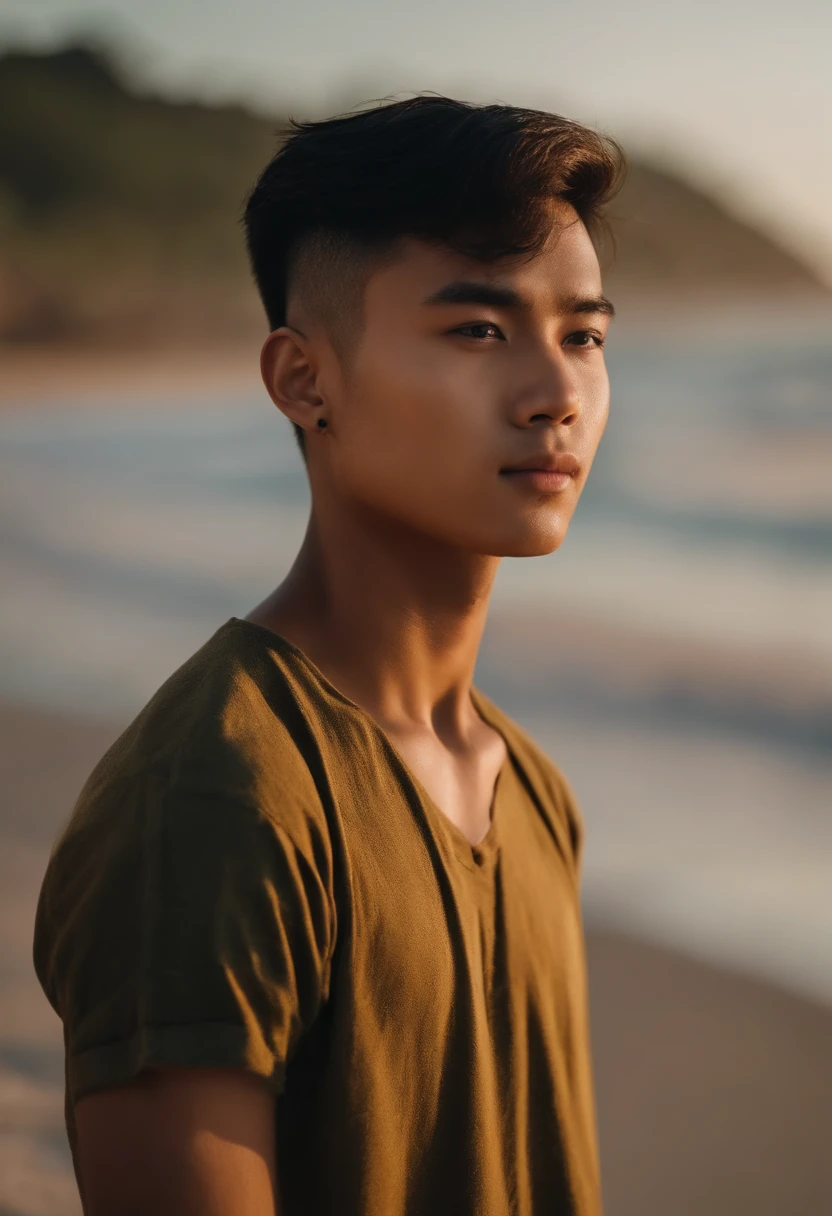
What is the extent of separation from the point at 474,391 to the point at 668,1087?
98.6 inches

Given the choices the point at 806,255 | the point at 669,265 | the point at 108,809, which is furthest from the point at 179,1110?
the point at 669,265

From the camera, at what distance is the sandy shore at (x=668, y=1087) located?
2.94 m

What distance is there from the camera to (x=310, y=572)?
136 centimetres

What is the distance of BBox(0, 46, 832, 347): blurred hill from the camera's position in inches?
516

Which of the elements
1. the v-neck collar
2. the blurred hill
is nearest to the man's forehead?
the v-neck collar

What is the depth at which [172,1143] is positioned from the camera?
3.40ft

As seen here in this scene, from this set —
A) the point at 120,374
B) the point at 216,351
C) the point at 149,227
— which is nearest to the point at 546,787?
the point at 120,374

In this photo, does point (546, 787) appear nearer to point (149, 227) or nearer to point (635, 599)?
point (635, 599)

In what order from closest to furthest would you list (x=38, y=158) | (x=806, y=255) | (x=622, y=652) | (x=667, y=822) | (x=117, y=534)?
(x=667, y=822), (x=622, y=652), (x=117, y=534), (x=806, y=255), (x=38, y=158)

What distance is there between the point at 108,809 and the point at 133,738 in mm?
72

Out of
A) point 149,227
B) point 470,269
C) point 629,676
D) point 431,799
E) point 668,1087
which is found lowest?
point 668,1087

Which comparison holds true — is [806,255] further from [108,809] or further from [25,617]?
[108,809]

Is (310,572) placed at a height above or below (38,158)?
below

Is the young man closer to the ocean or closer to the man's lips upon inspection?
the man's lips
